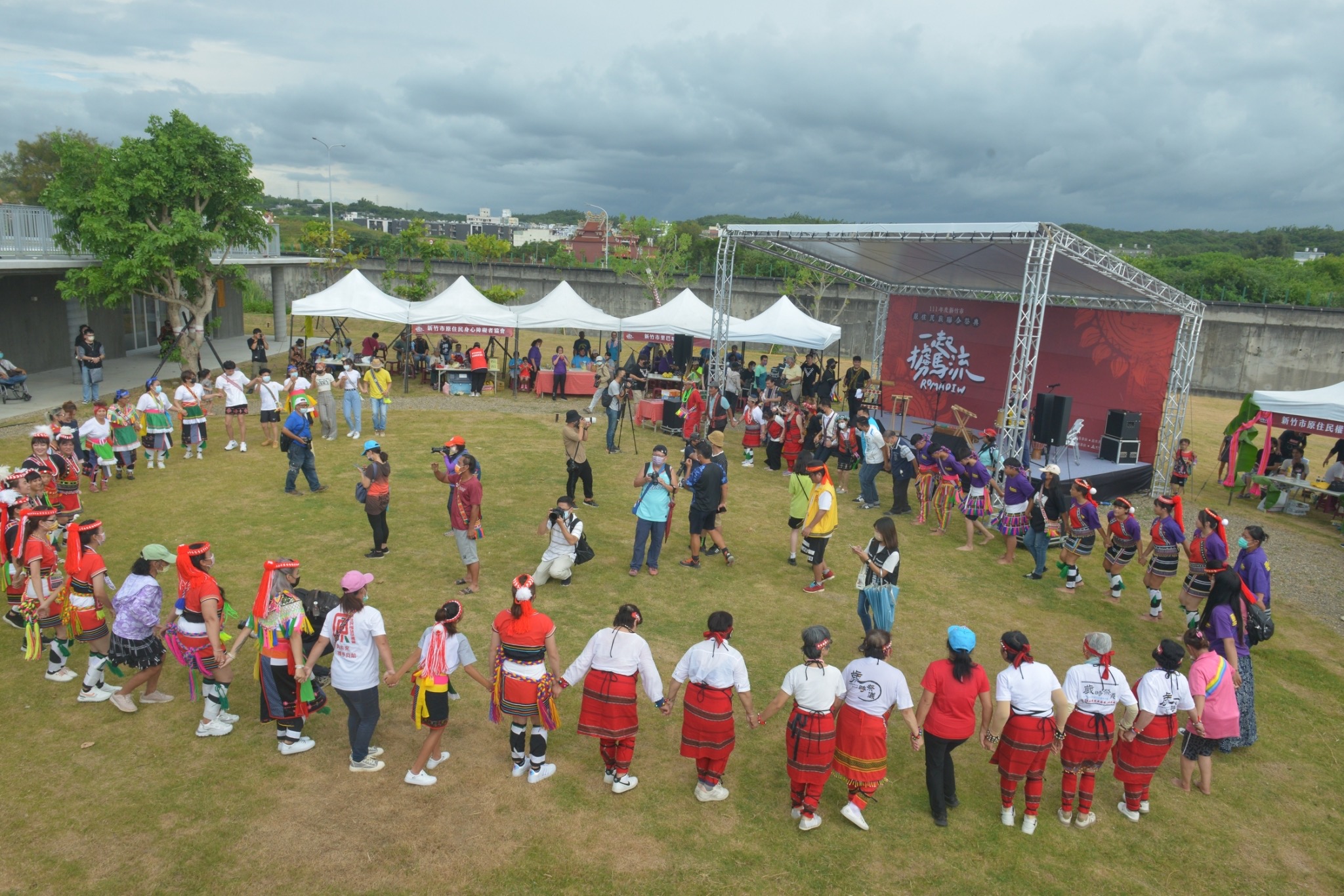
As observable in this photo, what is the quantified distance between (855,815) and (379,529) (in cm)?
594

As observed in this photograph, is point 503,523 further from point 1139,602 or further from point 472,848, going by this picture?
point 1139,602

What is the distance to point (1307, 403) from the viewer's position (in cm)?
1262

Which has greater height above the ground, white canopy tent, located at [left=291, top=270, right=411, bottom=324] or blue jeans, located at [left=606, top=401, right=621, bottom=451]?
white canopy tent, located at [left=291, top=270, right=411, bottom=324]

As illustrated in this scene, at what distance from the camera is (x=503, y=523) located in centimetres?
1034

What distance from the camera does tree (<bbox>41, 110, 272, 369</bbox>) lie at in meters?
16.1

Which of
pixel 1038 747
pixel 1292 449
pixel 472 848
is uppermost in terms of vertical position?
pixel 1292 449

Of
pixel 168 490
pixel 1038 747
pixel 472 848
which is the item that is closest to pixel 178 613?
pixel 472 848

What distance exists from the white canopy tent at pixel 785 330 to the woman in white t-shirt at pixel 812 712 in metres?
14.3

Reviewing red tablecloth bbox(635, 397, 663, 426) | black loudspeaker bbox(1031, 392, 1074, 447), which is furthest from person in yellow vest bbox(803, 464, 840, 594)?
red tablecloth bbox(635, 397, 663, 426)

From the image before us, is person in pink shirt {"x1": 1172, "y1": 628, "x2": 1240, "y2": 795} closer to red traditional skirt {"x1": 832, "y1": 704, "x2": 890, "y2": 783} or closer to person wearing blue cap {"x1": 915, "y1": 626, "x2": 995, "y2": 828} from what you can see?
person wearing blue cap {"x1": 915, "y1": 626, "x2": 995, "y2": 828}

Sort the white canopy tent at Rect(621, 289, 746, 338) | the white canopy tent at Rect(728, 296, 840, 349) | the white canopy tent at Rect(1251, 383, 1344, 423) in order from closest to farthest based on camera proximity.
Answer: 1. the white canopy tent at Rect(1251, 383, 1344, 423)
2. the white canopy tent at Rect(728, 296, 840, 349)
3. the white canopy tent at Rect(621, 289, 746, 338)

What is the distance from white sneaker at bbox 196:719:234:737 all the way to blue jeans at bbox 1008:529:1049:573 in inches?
336

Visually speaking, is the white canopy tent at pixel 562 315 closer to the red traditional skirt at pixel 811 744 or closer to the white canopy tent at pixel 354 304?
the white canopy tent at pixel 354 304

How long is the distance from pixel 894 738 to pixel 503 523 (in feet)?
19.6
